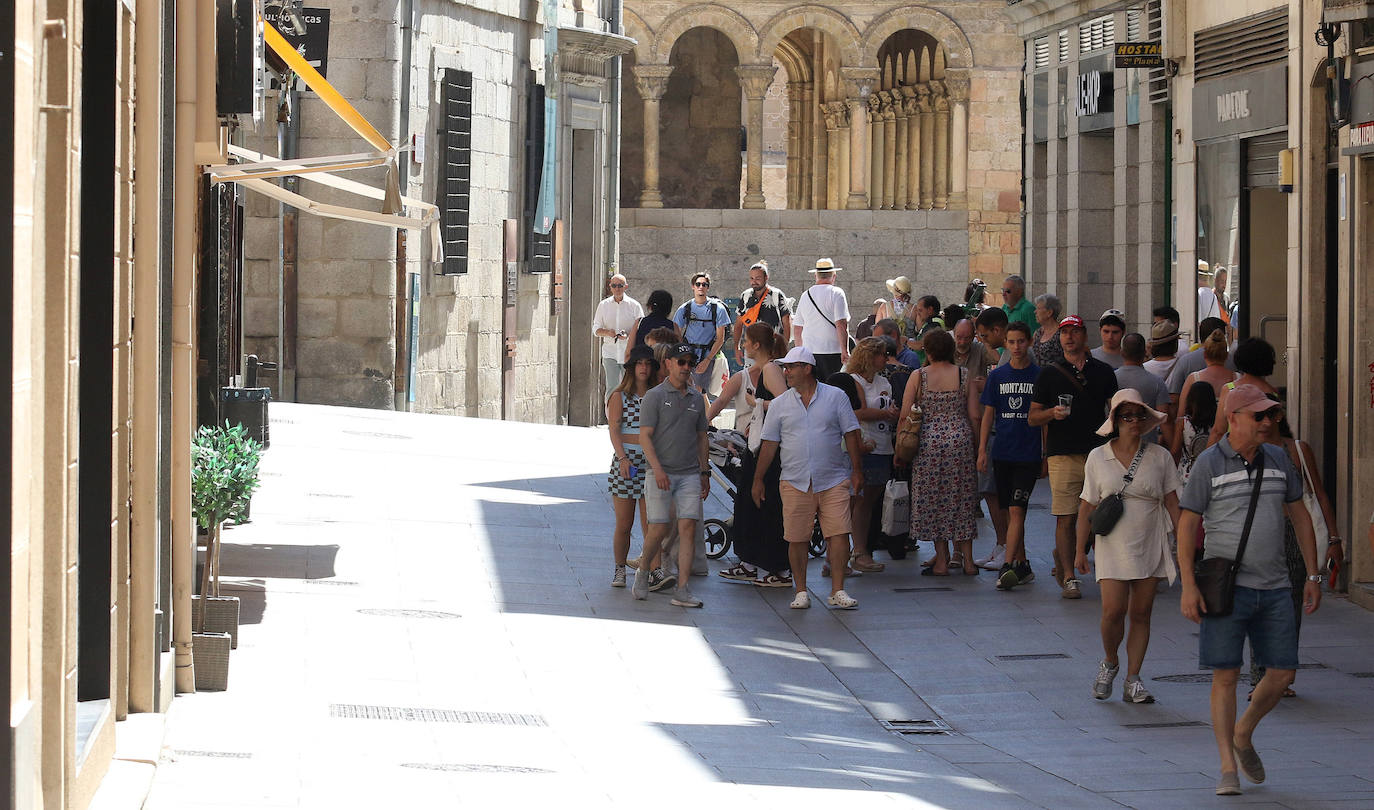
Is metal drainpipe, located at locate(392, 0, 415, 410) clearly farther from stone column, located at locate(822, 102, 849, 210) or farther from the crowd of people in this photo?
stone column, located at locate(822, 102, 849, 210)

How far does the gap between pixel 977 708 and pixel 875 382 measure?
3.71 metres

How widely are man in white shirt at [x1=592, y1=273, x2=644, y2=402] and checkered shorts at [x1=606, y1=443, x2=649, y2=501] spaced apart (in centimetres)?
715

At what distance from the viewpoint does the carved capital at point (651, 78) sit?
1469 inches

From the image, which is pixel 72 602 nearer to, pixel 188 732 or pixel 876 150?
pixel 188 732

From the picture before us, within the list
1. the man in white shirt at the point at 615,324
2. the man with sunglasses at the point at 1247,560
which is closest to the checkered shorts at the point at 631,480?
the man with sunglasses at the point at 1247,560

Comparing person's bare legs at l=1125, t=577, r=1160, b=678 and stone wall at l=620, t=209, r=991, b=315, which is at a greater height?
stone wall at l=620, t=209, r=991, b=315

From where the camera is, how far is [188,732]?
7.83m

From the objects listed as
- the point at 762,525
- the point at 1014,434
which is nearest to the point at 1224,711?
the point at 1014,434

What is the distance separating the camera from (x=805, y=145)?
44594 millimetres

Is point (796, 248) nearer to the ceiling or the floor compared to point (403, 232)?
nearer to the ceiling

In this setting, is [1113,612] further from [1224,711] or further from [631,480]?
[631,480]

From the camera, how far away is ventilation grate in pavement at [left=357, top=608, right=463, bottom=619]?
1102cm

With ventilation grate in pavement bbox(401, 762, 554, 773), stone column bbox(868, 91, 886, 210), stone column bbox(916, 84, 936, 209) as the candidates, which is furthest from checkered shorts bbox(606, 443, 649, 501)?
stone column bbox(868, 91, 886, 210)

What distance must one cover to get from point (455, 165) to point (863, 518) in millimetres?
9630
